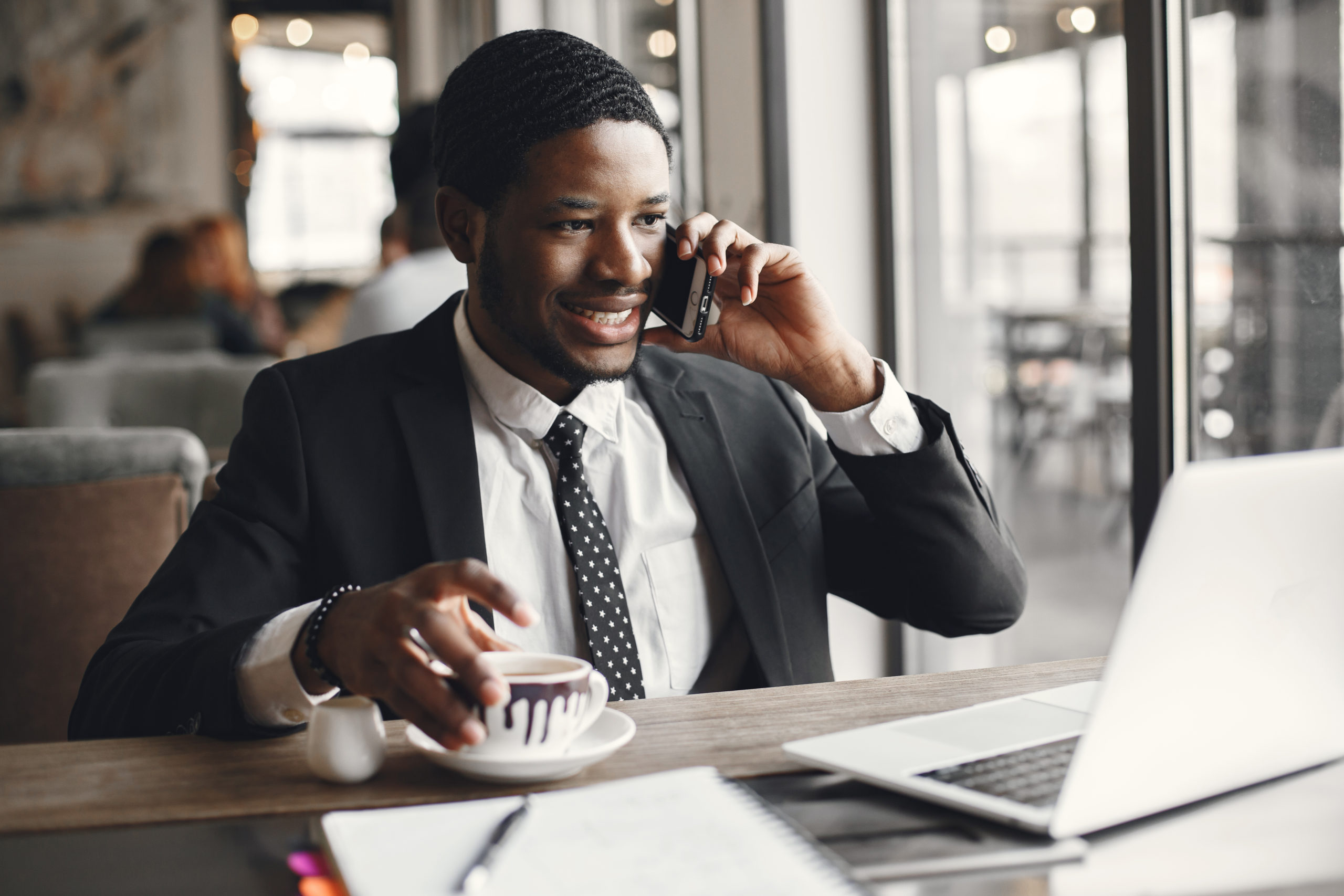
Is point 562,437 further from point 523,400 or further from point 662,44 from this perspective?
point 662,44

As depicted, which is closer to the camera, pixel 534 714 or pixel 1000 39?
pixel 534 714

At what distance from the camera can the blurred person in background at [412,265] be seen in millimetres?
2598

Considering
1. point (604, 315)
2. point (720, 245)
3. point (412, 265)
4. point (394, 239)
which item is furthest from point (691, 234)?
point (394, 239)

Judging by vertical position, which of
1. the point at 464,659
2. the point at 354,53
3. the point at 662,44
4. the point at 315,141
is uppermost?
the point at 354,53

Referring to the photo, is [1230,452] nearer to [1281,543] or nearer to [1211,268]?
[1211,268]

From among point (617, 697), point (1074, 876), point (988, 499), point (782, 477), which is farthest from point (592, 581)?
point (1074, 876)

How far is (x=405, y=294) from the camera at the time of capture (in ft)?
8.52

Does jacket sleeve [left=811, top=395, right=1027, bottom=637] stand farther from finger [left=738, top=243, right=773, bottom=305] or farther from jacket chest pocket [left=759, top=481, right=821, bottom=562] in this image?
finger [left=738, top=243, right=773, bottom=305]

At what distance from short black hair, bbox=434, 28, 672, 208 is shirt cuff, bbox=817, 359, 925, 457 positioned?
0.36m

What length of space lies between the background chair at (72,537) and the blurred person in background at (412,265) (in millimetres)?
710

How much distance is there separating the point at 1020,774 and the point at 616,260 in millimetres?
700

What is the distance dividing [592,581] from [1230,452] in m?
0.98

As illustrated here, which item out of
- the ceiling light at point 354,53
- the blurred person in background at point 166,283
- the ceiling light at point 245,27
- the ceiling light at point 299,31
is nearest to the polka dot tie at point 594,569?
the blurred person in background at point 166,283

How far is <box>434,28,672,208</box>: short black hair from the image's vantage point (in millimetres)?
1279
